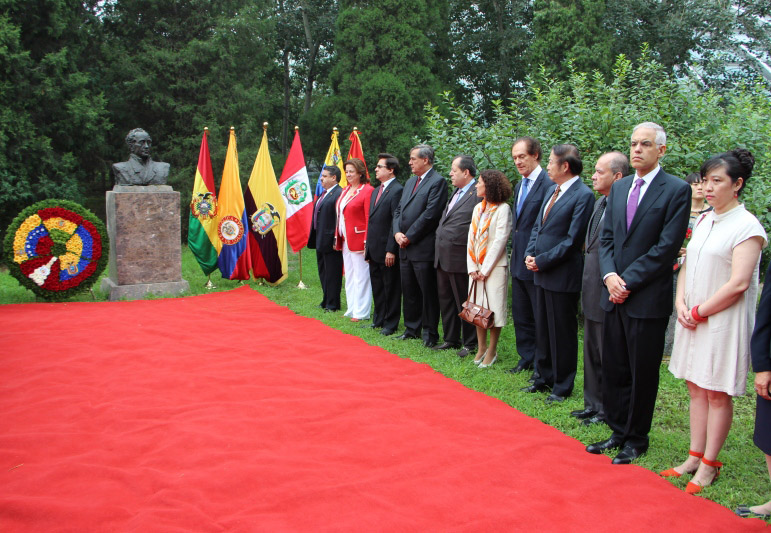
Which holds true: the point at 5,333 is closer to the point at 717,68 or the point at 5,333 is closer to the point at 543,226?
the point at 543,226

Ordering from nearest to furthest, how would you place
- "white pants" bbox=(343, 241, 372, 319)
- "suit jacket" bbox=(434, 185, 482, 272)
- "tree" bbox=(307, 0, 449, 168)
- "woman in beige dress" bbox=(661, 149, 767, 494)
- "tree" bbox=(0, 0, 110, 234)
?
"woman in beige dress" bbox=(661, 149, 767, 494)
"suit jacket" bbox=(434, 185, 482, 272)
"white pants" bbox=(343, 241, 372, 319)
"tree" bbox=(0, 0, 110, 234)
"tree" bbox=(307, 0, 449, 168)

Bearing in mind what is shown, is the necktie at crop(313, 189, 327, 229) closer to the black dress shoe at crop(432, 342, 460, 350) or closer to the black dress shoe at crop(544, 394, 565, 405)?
the black dress shoe at crop(432, 342, 460, 350)

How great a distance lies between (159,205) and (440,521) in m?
7.31

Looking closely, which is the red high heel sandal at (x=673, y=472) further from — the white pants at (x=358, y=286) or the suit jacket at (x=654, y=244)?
the white pants at (x=358, y=286)

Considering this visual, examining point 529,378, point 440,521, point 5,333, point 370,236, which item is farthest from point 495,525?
point 5,333

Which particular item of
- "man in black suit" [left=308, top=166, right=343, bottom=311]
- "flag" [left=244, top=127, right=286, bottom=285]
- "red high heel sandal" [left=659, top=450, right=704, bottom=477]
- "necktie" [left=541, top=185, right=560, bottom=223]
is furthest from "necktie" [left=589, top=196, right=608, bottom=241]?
"flag" [left=244, top=127, right=286, bottom=285]

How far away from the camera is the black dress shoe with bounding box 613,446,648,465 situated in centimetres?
346

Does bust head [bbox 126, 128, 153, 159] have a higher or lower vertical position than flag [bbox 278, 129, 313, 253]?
higher

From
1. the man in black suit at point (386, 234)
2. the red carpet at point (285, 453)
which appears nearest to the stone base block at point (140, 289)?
the red carpet at point (285, 453)

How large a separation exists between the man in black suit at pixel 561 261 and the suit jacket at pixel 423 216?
1.47 meters

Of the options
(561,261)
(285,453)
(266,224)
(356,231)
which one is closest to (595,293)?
(561,261)

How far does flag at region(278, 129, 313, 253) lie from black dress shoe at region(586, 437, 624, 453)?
6.17m

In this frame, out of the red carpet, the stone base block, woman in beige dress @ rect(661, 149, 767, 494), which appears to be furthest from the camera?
the stone base block

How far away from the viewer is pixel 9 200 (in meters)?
13.0
